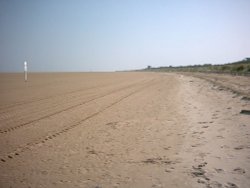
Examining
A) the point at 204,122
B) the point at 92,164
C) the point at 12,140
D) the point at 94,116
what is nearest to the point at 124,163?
the point at 92,164

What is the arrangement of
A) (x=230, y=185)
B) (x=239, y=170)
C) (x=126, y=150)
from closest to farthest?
(x=230, y=185) → (x=239, y=170) → (x=126, y=150)

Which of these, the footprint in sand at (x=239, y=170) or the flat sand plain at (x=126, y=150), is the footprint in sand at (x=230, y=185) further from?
the footprint in sand at (x=239, y=170)

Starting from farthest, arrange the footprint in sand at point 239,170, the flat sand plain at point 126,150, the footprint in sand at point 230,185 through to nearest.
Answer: the footprint in sand at point 239,170, the flat sand plain at point 126,150, the footprint in sand at point 230,185

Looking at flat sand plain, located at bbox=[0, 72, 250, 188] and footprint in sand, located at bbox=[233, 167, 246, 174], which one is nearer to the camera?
flat sand plain, located at bbox=[0, 72, 250, 188]

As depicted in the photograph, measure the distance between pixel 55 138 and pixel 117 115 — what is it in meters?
3.85

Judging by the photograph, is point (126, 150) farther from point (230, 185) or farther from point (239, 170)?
point (230, 185)

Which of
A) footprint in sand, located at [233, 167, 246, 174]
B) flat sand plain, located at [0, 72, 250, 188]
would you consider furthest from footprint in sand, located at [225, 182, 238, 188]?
footprint in sand, located at [233, 167, 246, 174]

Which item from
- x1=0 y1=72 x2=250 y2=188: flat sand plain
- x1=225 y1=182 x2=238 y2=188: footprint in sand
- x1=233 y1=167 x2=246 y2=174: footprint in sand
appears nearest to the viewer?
x1=225 y1=182 x2=238 y2=188: footprint in sand

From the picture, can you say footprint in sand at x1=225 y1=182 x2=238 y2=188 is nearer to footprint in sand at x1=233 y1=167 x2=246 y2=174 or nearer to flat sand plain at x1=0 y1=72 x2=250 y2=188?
flat sand plain at x1=0 y1=72 x2=250 y2=188

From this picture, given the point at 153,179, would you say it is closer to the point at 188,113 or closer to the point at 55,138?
the point at 55,138

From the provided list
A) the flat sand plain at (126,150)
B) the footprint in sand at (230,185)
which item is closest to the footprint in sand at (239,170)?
the flat sand plain at (126,150)

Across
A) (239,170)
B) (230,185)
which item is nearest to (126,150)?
(239,170)

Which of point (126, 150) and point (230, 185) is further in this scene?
point (126, 150)

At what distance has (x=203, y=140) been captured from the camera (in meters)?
7.29
